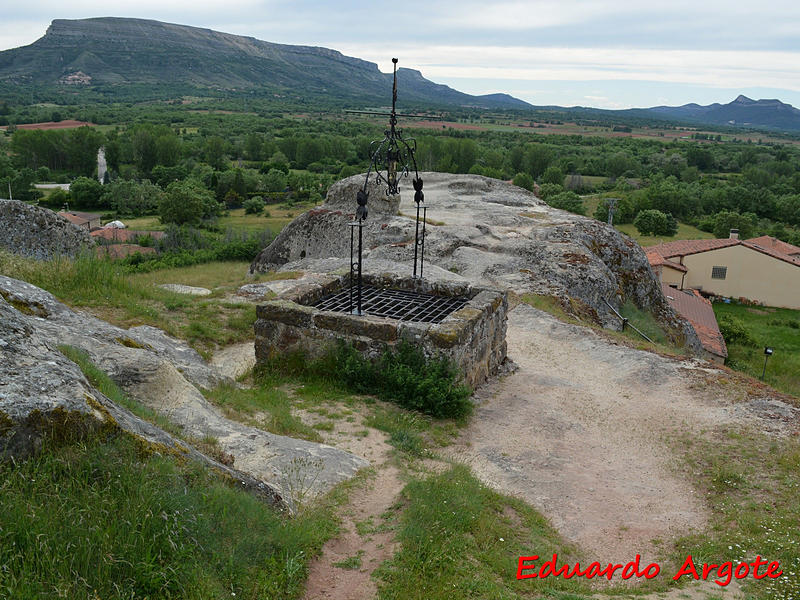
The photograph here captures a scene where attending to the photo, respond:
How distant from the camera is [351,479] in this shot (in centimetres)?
563

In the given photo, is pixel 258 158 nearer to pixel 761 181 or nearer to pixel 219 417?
pixel 761 181

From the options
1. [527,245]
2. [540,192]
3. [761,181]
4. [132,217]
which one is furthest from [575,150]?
[527,245]

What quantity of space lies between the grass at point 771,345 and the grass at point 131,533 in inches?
566

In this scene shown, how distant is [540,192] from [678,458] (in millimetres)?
57177

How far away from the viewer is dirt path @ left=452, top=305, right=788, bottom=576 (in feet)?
19.4

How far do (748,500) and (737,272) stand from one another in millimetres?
36235

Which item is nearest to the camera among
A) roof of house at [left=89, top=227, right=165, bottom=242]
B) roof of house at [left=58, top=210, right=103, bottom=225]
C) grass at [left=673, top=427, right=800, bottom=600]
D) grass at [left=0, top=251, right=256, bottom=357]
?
grass at [left=673, top=427, right=800, bottom=600]

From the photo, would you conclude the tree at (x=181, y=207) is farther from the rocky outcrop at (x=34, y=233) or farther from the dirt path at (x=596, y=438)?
the dirt path at (x=596, y=438)

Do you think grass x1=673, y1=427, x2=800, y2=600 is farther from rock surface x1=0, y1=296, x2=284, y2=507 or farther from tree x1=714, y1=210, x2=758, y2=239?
tree x1=714, y1=210, x2=758, y2=239

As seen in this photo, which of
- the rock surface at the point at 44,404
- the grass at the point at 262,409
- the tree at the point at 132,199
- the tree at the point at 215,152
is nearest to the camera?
the rock surface at the point at 44,404

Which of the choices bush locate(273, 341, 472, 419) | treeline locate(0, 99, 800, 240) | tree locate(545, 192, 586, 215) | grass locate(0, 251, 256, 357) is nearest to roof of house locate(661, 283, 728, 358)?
bush locate(273, 341, 472, 419)

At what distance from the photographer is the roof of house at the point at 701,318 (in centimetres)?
2173

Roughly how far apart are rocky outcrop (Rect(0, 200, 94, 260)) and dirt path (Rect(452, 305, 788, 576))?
8.08m

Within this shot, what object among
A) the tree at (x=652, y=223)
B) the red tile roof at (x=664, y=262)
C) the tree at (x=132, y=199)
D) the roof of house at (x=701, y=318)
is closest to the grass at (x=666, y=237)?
the tree at (x=652, y=223)
